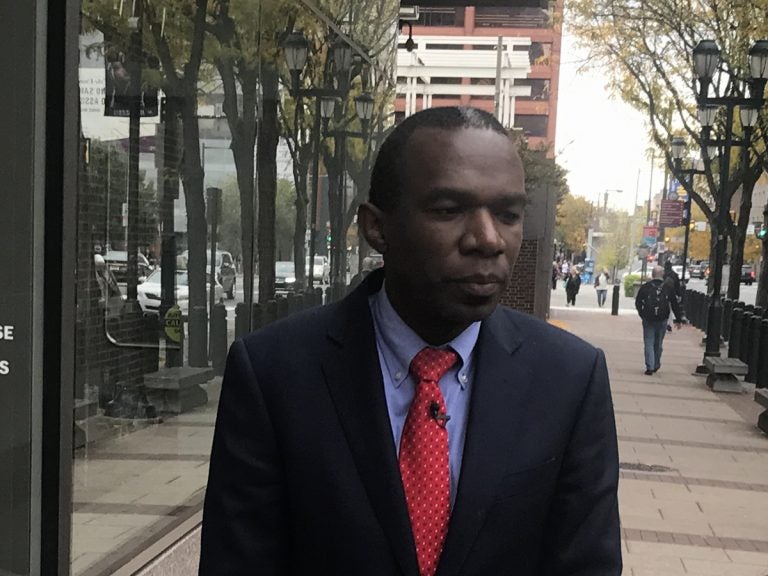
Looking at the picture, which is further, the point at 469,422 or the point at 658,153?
the point at 658,153

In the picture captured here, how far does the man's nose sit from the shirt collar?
0.18 meters

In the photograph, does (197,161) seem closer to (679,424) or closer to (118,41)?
(118,41)

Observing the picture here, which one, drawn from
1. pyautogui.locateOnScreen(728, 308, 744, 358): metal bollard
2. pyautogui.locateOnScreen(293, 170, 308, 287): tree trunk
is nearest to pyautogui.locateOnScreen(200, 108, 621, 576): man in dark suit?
pyautogui.locateOnScreen(293, 170, 308, 287): tree trunk

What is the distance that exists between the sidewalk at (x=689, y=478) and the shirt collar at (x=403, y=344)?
193 inches

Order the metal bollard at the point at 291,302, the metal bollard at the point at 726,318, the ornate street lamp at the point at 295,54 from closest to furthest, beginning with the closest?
the ornate street lamp at the point at 295,54, the metal bollard at the point at 291,302, the metal bollard at the point at 726,318

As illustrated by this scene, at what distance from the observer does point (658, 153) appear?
115 ft

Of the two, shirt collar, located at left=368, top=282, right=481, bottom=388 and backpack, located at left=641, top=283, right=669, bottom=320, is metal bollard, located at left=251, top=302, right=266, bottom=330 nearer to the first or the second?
shirt collar, located at left=368, top=282, right=481, bottom=388

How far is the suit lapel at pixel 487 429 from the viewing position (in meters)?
1.59

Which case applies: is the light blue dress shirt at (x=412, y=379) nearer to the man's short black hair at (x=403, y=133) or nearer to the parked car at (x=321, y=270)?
the man's short black hair at (x=403, y=133)

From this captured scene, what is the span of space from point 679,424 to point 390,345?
37.6ft

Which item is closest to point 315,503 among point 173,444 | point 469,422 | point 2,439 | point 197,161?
point 469,422

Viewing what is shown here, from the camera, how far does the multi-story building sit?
67.7m

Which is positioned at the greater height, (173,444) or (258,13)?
(258,13)

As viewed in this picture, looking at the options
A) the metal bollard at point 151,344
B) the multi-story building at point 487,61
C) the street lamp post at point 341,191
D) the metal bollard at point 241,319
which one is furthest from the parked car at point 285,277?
the multi-story building at point 487,61
